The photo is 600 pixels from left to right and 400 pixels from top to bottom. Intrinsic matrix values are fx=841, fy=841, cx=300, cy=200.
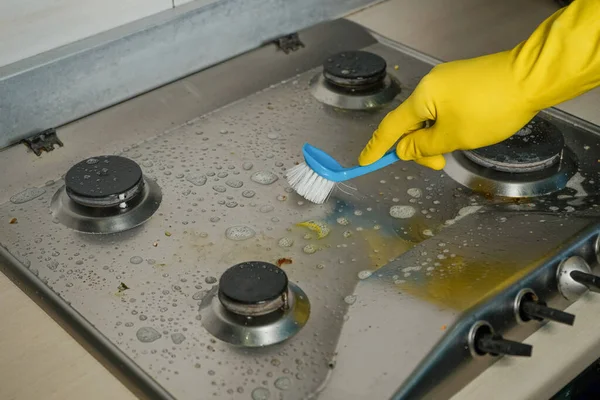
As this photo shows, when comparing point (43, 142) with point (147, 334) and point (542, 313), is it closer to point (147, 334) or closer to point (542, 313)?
point (147, 334)

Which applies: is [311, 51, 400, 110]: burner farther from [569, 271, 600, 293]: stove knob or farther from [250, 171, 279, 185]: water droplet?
[569, 271, 600, 293]: stove knob

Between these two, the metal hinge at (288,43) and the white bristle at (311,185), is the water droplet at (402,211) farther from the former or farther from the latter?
the metal hinge at (288,43)

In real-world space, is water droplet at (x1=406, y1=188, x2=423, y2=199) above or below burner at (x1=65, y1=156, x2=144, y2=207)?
below

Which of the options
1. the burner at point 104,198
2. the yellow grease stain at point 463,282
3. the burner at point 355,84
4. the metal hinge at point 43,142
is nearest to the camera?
the yellow grease stain at point 463,282

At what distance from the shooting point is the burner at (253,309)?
0.85 meters

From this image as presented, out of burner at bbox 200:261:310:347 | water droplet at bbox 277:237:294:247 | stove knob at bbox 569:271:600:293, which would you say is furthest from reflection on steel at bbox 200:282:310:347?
stove knob at bbox 569:271:600:293

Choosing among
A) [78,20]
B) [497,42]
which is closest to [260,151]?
[78,20]

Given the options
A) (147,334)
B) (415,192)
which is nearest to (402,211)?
(415,192)

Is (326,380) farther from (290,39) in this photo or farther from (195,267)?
(290,39)

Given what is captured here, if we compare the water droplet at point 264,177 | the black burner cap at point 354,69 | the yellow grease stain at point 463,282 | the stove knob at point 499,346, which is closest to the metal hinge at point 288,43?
the black burner cap at point 354,69

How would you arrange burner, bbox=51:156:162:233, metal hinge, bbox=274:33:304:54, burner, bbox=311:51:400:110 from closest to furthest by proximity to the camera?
burner, bbox=51:156:162:233 → burner, bbox=311:51:400:110 → metal hinge, bbox=274:33:304:54

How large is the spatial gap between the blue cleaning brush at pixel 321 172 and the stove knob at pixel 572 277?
0.24 m

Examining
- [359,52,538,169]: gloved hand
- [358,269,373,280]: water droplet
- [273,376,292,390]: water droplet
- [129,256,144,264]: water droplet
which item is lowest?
[129,256,144,264]: water droplet

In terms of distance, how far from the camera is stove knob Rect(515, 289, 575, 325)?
86 cm
